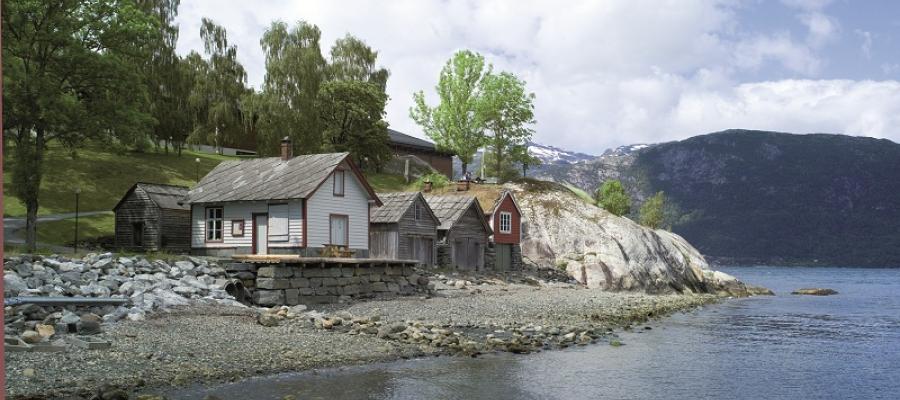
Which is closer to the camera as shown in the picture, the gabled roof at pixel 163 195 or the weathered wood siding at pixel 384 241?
the gabled roof at pixel 163 195

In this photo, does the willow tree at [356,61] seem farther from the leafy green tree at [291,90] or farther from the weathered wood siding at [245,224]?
the weathered wood siding at [245,224]

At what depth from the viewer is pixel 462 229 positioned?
5316cm

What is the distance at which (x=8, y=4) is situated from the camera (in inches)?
1393

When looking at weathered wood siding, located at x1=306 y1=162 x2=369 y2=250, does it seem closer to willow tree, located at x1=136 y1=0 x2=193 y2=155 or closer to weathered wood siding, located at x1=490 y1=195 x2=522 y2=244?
weathered wood siding, located at x1=490 y1=195 x2=522 y2=244

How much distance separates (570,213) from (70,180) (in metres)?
39.2

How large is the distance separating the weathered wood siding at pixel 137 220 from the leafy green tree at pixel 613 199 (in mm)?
53751

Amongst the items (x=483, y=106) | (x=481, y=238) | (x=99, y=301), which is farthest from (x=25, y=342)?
(x=483, y=106)

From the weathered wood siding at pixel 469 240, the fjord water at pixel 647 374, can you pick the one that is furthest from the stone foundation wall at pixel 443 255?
the fjord water at pixel 647 374

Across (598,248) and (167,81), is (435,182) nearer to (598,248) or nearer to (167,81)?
(598,248)

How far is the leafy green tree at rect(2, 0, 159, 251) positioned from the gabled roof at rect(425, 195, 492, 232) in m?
20.9

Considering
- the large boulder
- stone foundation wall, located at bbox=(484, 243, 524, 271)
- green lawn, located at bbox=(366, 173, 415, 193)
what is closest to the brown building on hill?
green lawn, located at bbox=(366, 173, 415, 193)

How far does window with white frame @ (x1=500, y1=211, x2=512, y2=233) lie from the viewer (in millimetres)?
57750

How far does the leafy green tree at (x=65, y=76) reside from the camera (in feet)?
119

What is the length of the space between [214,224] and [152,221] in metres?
4.83
